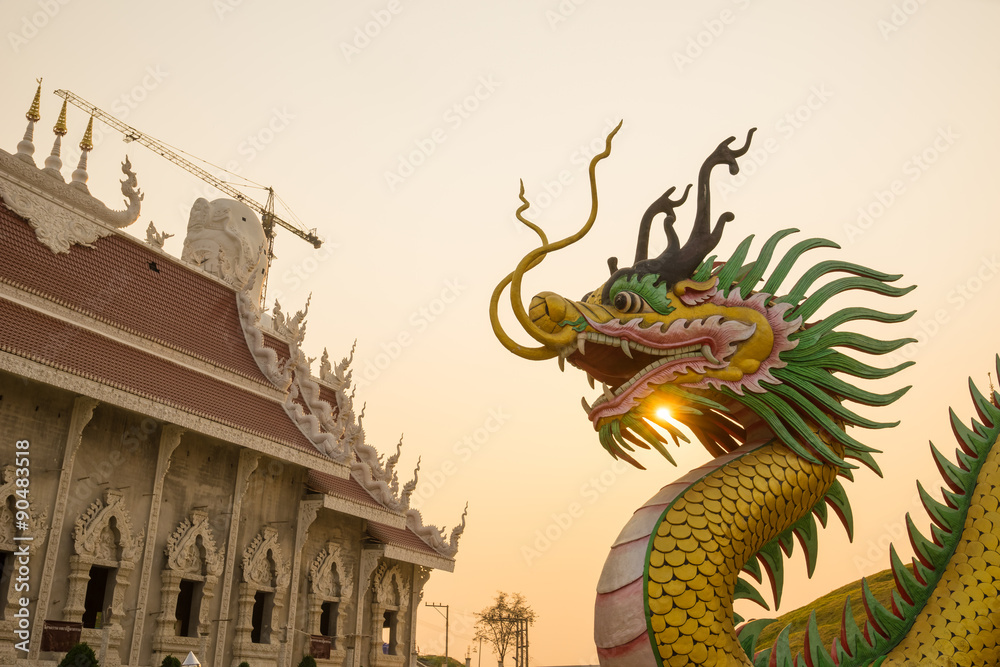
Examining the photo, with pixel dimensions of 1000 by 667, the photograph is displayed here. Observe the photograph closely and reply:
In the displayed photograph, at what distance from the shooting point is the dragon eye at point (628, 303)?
4.66m

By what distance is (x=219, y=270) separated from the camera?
19359 millimetres

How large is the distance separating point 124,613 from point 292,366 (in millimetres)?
5814

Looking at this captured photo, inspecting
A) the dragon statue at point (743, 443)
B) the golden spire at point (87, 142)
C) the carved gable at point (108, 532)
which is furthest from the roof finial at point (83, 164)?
the dragon statue at point (743, 443)

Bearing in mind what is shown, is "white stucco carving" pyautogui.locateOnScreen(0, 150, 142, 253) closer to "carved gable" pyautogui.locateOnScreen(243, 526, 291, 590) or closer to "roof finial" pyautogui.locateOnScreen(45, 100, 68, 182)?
"roof finial" pyautogui.locateOnScreen(45, 100, 68, 182)

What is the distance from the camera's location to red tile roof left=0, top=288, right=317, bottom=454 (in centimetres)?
1060

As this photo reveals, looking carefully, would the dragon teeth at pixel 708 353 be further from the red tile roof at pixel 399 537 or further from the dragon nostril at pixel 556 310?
the red tile roof at pixel 399 537

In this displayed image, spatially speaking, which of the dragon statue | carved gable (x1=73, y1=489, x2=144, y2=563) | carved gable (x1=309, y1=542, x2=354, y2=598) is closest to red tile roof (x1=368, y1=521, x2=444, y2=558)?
carved gable (x1=309, y1=542, x2=354, y2=598)

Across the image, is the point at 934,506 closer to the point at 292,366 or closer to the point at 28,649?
the point at 28,649

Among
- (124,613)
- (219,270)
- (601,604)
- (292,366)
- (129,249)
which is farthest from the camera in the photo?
(219,270)

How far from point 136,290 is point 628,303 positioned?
35.9 feet

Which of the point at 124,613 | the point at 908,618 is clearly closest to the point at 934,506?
the point at 908,618

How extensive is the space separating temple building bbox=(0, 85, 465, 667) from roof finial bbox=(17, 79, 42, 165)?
0.11 feet

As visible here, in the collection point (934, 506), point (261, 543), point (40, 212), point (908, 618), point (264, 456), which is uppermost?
point (40, 212)

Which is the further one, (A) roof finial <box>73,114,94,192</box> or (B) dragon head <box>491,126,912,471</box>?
(A) roof finial <box>73,114,94,192</box>
